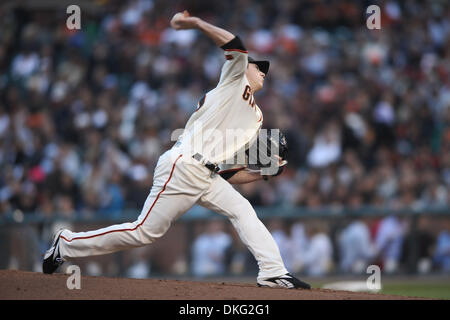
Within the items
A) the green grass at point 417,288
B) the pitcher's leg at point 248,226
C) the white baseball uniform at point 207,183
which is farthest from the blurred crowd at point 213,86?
the pitcher's leg at point 248,226

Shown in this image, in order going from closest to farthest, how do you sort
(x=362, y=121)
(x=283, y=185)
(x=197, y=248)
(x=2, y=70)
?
1. (x=197, y=248)
2. (x=283, y=185)
3. (x=362, y=121)
4. (x=2, y=70)

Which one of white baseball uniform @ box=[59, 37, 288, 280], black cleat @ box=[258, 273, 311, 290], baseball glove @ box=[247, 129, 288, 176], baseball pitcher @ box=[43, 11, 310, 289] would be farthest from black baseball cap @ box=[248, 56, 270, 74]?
black cleat @ box=[258, 273, 311, 290]

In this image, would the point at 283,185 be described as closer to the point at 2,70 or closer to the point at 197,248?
the point at 197,248

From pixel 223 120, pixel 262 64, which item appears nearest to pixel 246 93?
pixel 223 120
